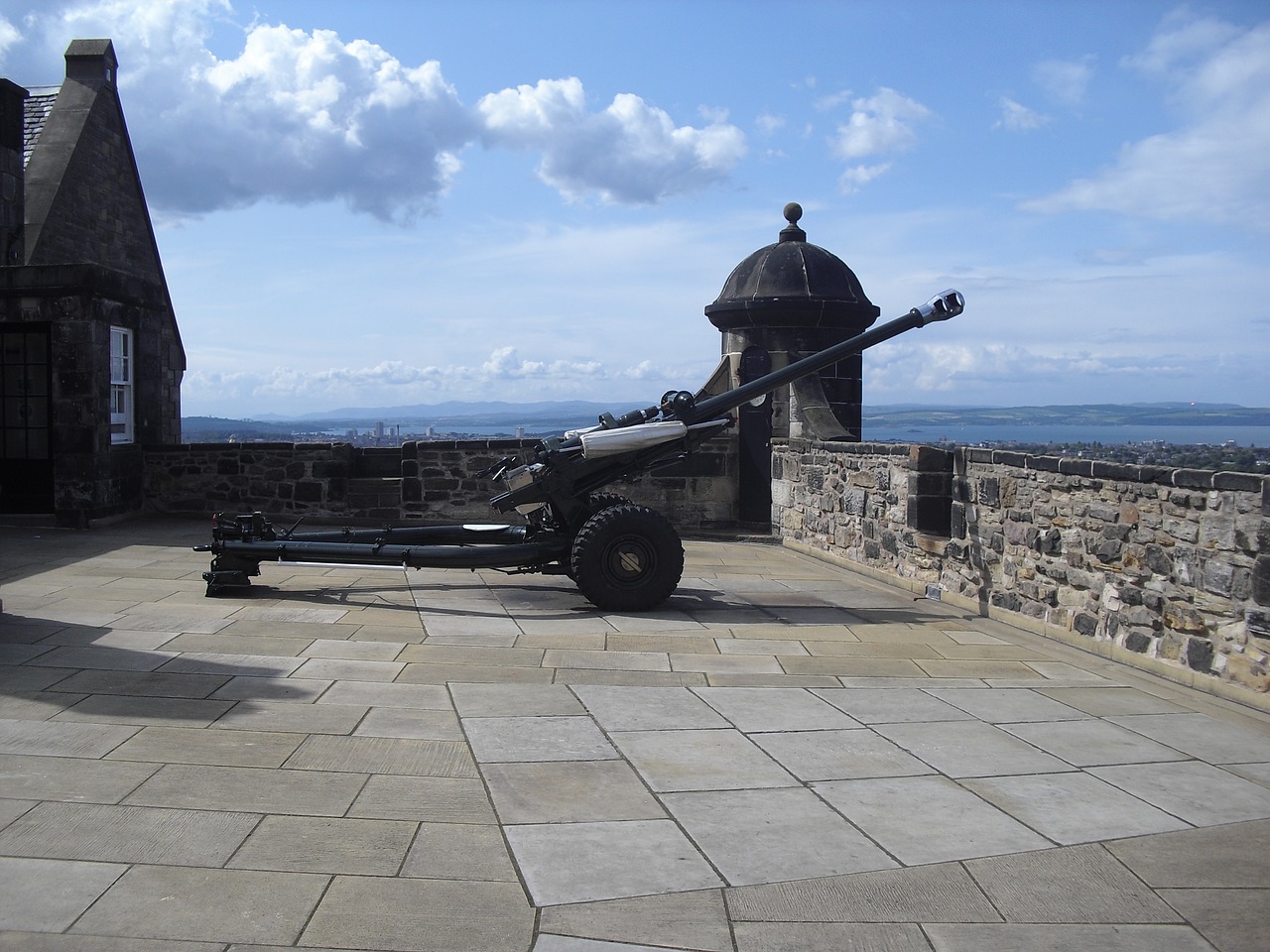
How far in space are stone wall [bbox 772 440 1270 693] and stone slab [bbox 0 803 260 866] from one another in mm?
4927

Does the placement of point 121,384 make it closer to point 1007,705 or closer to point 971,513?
point 971,513

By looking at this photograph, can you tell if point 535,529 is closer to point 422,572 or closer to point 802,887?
point 422,572

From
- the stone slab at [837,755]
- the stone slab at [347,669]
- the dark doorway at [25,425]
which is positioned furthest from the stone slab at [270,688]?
the dark doorway at [25,425]

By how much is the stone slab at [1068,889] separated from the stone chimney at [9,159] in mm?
10523

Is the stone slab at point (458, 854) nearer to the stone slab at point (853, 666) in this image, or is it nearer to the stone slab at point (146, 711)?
the stone slab at point (146, 711)

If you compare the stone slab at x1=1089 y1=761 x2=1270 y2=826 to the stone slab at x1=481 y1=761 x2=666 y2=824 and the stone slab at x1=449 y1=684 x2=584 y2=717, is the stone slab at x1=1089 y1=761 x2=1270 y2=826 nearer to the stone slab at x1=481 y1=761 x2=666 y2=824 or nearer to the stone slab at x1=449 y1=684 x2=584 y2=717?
the stone slab at x1=481 y1=761 x2=666 y2=824

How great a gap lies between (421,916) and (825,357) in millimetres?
6508

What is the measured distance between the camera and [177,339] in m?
22.2

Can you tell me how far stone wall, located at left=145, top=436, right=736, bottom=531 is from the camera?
12656 millimetres

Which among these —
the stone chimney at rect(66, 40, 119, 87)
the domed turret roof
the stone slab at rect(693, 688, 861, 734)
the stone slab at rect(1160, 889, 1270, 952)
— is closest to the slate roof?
the stone chimney at rect(66, 40, 119, 87)

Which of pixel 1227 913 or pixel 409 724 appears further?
pixel 409 724

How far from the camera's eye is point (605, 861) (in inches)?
134

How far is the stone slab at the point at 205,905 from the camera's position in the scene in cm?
281

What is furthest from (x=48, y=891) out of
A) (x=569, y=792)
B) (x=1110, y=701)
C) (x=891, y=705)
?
(x=1110, y=701)
